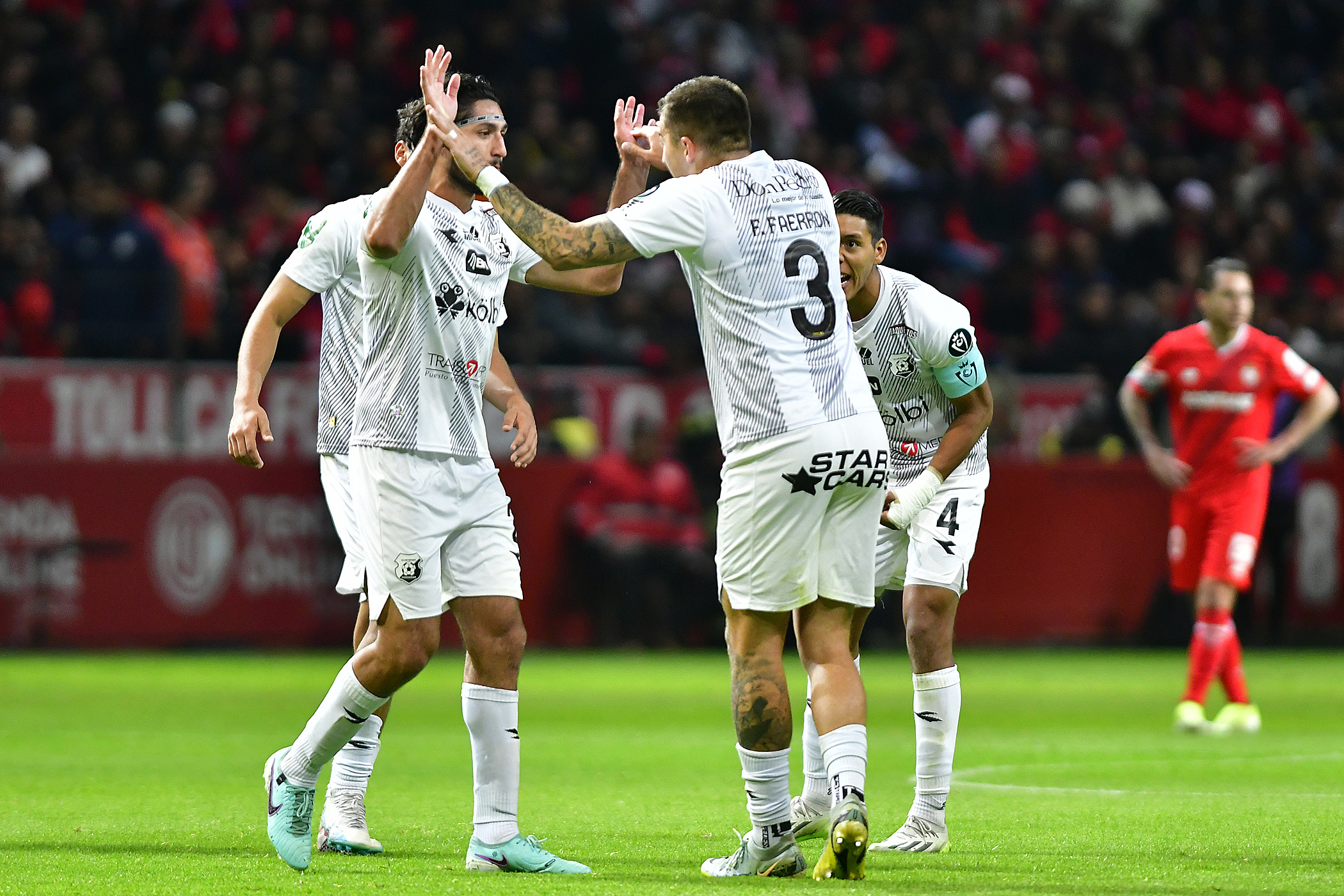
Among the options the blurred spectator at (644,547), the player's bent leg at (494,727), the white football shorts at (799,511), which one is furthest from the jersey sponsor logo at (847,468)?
the blurred spectator at (644,547)

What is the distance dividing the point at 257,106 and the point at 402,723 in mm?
9301

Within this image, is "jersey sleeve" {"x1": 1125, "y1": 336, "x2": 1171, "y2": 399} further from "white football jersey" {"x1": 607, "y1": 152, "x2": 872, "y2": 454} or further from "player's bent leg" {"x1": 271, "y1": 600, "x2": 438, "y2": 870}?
"player's bent leg" {"x1": 271, "y1": 600, "x2": 438, "y2": 870}

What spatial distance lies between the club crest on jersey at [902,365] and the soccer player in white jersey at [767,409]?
3.19 feet

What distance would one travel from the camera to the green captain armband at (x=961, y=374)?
6.54 m

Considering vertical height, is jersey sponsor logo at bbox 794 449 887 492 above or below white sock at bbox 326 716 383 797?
above

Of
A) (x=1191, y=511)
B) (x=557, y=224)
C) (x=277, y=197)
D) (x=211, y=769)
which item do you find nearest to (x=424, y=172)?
(x=557, y=224)

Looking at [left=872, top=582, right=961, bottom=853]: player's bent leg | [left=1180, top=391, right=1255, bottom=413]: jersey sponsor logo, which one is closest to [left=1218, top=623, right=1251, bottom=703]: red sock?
[left=1180, top=391, right=1255, bottom=413]: jersey sponsor logo

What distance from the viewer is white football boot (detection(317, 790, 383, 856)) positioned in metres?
6.25

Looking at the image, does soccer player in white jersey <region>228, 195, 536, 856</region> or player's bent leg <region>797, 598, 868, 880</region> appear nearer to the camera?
player's bent leg <region>797, 598, 868, 880</region>

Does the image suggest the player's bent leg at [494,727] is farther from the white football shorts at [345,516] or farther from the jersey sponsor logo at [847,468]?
the jersey sponsor logo at [847,468]

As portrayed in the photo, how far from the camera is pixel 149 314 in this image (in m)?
15.4

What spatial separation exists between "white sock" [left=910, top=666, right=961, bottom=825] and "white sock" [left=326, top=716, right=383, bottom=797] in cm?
187

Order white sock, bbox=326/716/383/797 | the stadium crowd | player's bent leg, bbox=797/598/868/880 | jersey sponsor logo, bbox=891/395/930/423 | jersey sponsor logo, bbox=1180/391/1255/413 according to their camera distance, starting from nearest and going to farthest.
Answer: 1. player's bent leg, bbox=797/598/868/880
2. white sock, bbox=326/716/383/797
3. jersey sponsor logo, bbox=891/395/930/423
4. jersey sponsor logo, bbox=1180/391/1255/413
5. the stadium crowd

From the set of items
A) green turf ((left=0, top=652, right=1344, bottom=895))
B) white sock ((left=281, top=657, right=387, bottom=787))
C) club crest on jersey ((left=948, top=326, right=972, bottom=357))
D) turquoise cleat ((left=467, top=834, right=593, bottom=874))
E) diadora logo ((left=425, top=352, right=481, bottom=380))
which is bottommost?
green turf ((left=0, top=652, right=1344, bottom=895))
